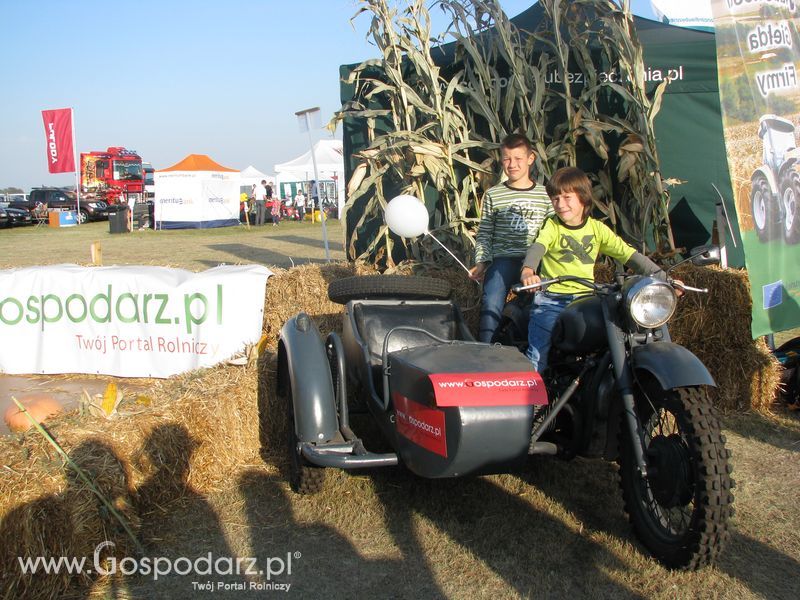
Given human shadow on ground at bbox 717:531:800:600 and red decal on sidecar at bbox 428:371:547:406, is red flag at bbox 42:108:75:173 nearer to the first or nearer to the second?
red decal on sidecar at bbox 428:371:547:406

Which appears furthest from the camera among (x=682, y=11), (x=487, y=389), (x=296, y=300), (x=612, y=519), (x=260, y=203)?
(x=260, y=203)

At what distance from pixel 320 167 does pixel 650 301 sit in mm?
28618

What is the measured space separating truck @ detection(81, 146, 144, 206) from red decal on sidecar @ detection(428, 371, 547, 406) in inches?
1470

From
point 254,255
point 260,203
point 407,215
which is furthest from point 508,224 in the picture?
point 260,203

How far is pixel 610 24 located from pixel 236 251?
12163mm

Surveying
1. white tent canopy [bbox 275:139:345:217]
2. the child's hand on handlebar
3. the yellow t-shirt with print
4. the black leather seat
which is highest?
white tent canopy [bbox 275:139:345:217]

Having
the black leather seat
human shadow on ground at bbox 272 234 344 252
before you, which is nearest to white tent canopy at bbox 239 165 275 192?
human shadow on ground at bbox 272 234 344 252

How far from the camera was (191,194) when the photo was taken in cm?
2652

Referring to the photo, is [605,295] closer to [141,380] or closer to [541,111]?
[541,111]

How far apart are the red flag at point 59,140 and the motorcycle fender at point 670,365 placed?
104ft

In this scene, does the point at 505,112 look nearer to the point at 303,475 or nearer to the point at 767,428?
the point at 767,428

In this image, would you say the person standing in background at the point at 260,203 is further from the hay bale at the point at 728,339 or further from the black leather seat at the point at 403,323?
the black leather seat at the point at 403,323

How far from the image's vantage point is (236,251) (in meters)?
16.7

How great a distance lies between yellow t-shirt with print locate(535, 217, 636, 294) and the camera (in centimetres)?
367
